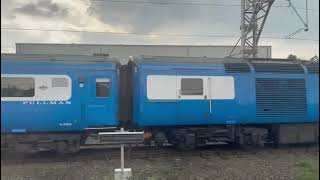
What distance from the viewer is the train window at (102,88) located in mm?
9781

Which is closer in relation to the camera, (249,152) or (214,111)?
(249,152)

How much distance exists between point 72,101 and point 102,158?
132 centimetres

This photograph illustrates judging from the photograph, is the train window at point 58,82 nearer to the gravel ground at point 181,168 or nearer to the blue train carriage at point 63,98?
the blue train carriage at point 63,98

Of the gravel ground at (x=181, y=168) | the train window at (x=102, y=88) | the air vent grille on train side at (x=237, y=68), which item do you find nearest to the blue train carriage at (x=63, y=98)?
the train window at (x=102, y=88)

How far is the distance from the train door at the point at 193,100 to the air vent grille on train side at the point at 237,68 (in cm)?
53

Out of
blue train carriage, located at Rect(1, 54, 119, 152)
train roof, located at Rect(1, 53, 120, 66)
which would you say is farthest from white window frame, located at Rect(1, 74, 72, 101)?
train roof, located at Rect(1, 53, 120, 66)

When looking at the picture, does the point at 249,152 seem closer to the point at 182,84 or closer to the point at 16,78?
the point at 182,84

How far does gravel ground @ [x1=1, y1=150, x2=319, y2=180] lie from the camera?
6.17 metres

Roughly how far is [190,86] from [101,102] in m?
2.05

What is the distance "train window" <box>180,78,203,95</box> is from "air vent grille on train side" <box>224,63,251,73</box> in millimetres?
661

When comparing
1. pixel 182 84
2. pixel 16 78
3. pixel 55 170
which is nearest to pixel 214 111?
pixel 182 84

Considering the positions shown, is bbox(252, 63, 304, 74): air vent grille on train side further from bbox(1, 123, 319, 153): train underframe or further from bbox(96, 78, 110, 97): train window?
bbox(96, 78, 110, 97): train window

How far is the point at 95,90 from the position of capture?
32.0ft

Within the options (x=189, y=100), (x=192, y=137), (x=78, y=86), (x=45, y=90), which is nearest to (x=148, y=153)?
(x=192, y=137)
